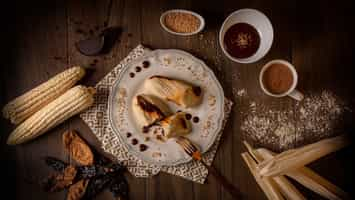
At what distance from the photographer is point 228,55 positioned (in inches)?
51.1

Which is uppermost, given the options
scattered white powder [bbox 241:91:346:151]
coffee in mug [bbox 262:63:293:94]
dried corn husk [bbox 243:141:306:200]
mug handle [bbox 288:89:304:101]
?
coffee in mug [bbox 262:63:293:94]

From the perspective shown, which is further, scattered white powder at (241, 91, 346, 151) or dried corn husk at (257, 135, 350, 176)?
scattered white powder at (241, 91, 346, 151)

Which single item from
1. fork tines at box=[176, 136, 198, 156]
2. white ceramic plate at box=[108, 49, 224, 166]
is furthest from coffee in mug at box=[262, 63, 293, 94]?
Result: fork tines at box=[176, 136, 198, 156]

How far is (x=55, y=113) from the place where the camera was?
1295 millimetres

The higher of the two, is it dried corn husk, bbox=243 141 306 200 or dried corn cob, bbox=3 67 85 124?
dried corn cob, bbox=3 67 85 124

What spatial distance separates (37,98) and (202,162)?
67 centimetres

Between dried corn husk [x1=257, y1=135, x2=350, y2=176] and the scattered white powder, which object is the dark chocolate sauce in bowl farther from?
dried corn husk [x1=257, y1=135, x2=350, y2=176]

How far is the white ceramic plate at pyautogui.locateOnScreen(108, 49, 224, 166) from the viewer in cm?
135

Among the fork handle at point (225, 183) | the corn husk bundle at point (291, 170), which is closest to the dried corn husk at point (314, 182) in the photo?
the corn husk bundle at point (291, 170)

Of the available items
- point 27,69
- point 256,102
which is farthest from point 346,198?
point 27,69

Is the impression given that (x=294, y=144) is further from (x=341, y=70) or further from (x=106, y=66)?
(x=106, y=66)

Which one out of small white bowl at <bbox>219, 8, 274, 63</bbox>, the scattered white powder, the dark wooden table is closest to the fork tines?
the dark wooden table

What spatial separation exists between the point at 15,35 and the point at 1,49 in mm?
77

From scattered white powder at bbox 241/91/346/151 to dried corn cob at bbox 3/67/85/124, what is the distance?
0.71 m
